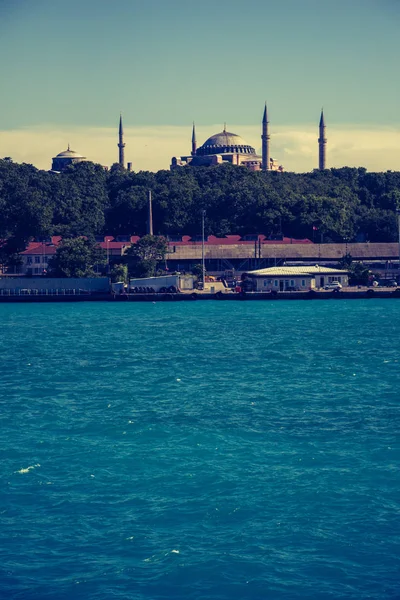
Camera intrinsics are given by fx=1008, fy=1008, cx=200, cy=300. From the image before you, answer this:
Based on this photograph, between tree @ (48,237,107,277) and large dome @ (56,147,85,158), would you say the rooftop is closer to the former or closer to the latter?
tree @ (48,237,107,277)

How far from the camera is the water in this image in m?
16.9

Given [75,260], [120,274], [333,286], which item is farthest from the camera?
[75,260]

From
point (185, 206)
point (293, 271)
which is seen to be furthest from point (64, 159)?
point (293, 271)

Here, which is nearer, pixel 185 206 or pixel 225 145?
pixel 185 206

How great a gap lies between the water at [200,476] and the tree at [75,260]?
40.3 meters

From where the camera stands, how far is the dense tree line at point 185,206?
90.8 m

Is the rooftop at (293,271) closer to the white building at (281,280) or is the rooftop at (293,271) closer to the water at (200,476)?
the white building at (281,280)

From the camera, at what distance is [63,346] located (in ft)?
153

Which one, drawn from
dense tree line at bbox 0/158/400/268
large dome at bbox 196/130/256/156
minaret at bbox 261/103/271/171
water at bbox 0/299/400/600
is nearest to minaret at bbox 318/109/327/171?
minaret at bbox 261/103/271/171

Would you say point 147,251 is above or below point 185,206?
below

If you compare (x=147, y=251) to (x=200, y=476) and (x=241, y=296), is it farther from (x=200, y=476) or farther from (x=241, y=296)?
(x=200, y=476)

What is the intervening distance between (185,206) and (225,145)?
203 ft

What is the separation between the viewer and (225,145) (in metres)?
159

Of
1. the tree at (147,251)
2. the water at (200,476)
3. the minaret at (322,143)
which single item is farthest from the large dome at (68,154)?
the water at (200,476)
